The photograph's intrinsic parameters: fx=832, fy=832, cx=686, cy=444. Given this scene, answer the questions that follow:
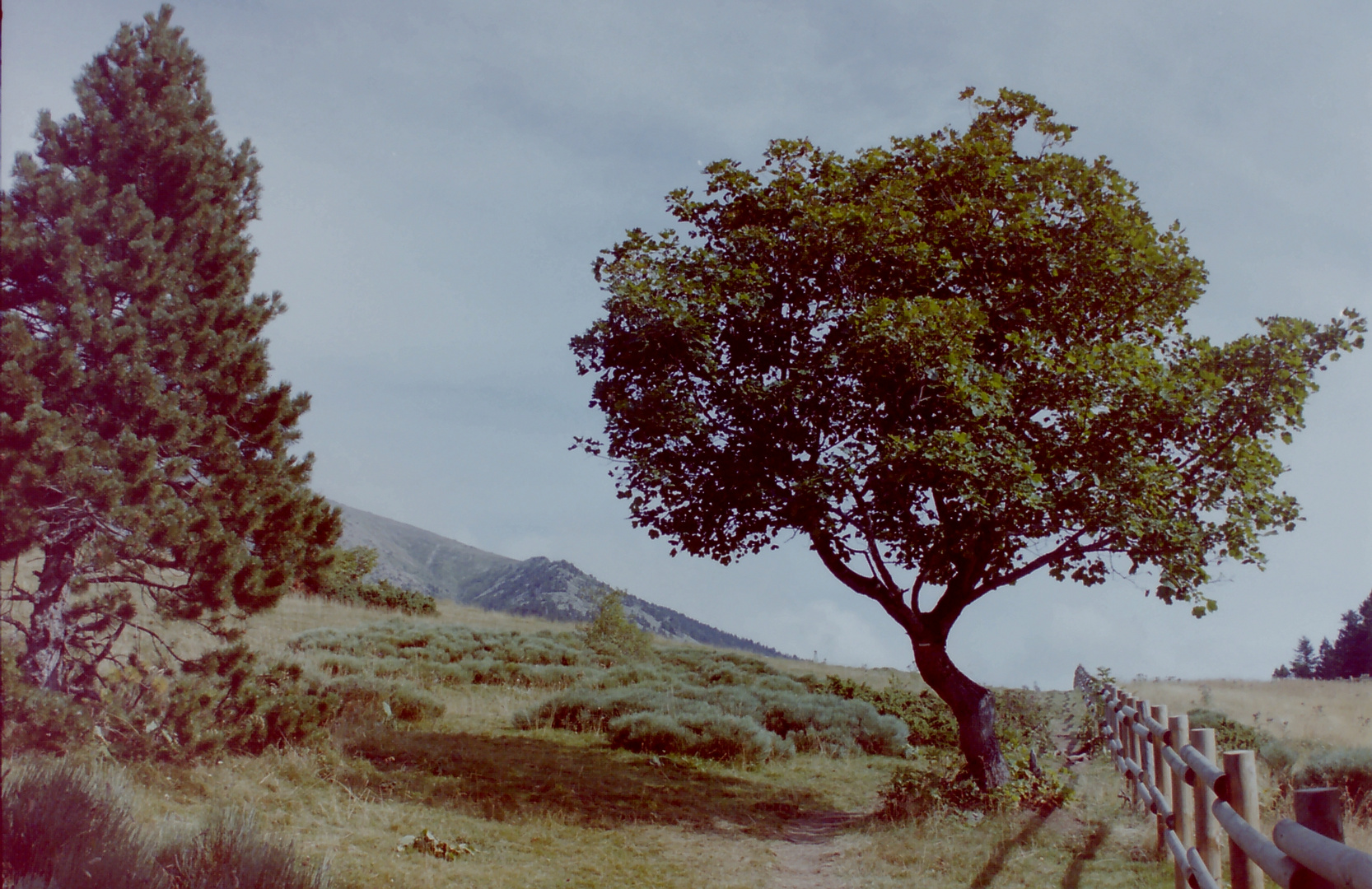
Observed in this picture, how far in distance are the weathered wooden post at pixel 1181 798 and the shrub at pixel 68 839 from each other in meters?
8.52

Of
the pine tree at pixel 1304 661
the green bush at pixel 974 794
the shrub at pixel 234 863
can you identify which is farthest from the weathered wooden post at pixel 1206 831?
the pine tree at pixel 1304 661

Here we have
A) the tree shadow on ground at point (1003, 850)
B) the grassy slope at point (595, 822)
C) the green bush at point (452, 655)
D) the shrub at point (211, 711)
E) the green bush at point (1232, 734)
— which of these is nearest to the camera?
the grassy slope at point (595, 822)

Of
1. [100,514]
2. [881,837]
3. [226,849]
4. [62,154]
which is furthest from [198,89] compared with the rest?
[881,837]

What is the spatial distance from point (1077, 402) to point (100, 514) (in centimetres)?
1184

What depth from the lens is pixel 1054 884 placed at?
895 centimetres

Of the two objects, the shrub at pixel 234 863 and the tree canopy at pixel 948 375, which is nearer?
the shrub at pixel 234 863

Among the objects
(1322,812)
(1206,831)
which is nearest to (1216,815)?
(1206,831)

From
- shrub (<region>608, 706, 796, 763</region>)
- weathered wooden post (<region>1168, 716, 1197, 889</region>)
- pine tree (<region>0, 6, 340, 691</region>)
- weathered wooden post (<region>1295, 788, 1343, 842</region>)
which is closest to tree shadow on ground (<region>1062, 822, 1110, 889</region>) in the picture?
weathered wooden post (<region>1168, 716, 1197, 889</region>)

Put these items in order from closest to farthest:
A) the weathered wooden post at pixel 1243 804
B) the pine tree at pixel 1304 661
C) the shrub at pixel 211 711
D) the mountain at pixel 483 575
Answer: the weathered wooden post at pixel 1243 804 < the shrub at pixel 211 711 < the pine tree at pixel 1304 661 < the mountain at pixel 483 575

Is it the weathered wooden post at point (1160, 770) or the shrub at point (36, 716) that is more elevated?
the weathered wooden post at point (1160, 770)

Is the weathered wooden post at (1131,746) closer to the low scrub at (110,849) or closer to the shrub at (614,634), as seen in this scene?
the low scrub at (110,849)

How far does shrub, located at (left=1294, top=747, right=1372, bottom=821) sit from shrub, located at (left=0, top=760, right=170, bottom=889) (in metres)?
15.0

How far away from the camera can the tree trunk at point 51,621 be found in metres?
10.0

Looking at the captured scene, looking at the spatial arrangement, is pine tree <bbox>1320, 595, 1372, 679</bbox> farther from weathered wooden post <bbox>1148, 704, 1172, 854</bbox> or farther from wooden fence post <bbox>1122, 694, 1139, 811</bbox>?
weathered wooden post <bbox>1148, 704, 1172, 854</bbox>
